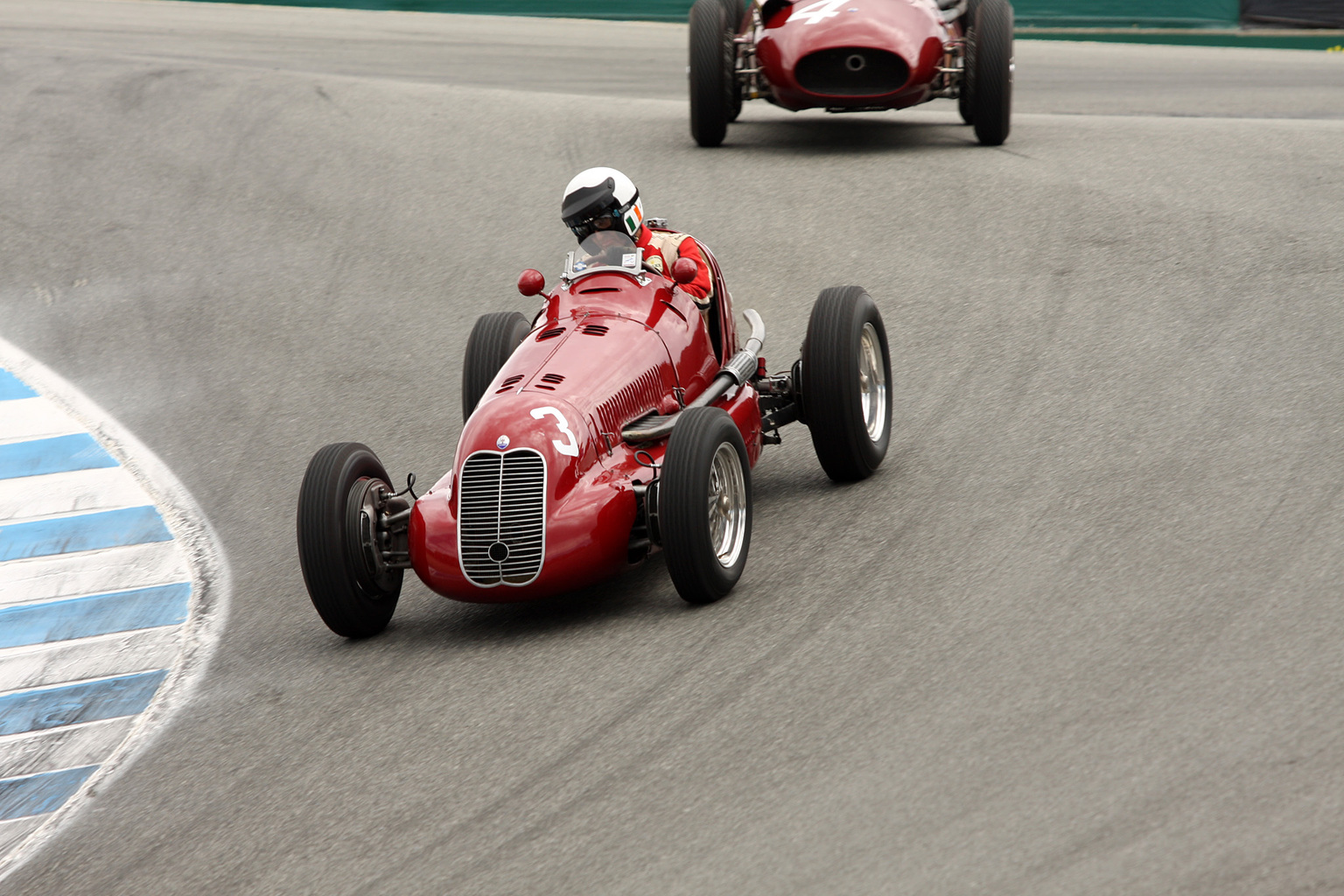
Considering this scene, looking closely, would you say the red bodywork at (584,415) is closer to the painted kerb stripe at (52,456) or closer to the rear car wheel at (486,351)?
the rear car wheel at (486,351)

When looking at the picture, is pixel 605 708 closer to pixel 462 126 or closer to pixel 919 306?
pixel 919 306

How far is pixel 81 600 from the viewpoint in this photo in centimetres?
678

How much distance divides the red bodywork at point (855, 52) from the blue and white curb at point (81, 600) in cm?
562

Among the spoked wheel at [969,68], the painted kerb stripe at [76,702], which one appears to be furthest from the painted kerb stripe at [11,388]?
the spoked wheel at [969,68]

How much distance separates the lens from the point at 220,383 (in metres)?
9.29

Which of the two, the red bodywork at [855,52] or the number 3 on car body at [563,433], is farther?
the red bodywork at [855,52]

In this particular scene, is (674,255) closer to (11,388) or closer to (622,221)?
(622,221)

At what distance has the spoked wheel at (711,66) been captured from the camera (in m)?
11.6

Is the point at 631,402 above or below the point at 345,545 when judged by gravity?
above

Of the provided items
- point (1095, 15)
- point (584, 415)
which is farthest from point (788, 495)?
point (1095, 15)

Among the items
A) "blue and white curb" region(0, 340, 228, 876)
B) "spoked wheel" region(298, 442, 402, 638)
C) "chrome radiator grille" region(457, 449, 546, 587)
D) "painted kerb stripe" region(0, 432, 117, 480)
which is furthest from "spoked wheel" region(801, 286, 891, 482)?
"painted kerb stripe" region(0, 432, 117, 480)


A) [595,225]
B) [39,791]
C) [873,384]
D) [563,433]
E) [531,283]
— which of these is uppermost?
[595,225]

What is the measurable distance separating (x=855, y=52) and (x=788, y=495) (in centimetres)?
531

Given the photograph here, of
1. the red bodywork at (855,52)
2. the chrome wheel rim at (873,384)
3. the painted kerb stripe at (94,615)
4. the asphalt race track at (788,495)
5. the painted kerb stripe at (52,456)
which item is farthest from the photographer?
the red bodywork at (855,52)
